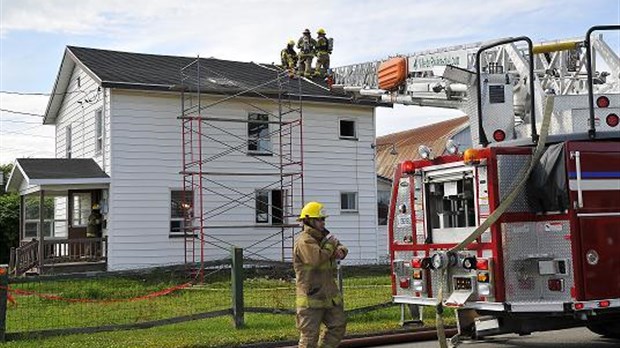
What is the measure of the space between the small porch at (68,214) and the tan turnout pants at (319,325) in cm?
1447

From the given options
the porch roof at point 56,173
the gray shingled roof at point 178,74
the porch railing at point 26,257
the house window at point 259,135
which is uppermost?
the gray shingled roof at point 178,74

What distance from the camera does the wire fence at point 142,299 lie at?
430 inches

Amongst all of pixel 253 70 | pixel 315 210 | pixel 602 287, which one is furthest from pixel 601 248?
pixel 253 70

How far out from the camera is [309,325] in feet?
25.3

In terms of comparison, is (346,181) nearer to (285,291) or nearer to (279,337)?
(285,291)

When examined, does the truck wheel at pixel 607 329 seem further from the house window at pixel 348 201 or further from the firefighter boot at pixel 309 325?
the house window at pixel 348 201

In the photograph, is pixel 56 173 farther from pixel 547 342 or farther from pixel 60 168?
pixel 547 342

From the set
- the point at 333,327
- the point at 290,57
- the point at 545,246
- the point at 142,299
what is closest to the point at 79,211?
the point at 290,57

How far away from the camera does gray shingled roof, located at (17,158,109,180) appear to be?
2106 cm

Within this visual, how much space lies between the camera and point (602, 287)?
780 centimetres

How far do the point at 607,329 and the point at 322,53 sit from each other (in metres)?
15.2

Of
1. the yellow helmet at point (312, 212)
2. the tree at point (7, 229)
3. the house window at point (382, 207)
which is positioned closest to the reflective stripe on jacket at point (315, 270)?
the yellow helmet at point (312, 212)

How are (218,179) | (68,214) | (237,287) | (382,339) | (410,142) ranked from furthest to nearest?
(410,142) < (68,214) < (218,179) < (237,287) < (382,339)

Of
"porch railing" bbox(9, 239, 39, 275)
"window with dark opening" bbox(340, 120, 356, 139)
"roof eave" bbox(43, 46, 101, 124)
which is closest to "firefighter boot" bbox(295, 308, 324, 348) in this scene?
"porch railing" bbox(9, 239, 39, 275)
